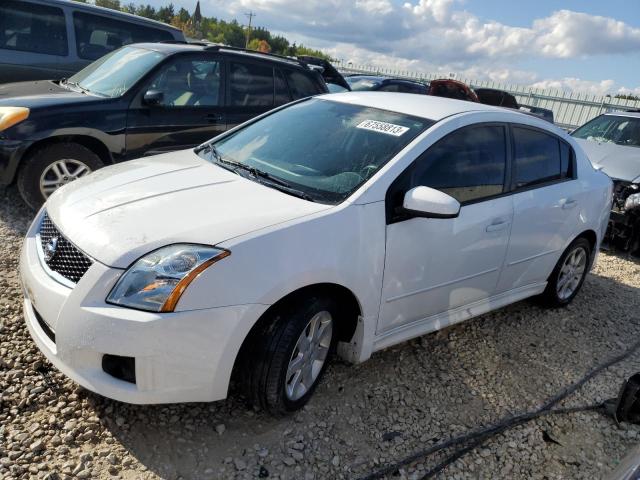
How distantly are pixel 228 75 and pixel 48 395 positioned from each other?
3997mm

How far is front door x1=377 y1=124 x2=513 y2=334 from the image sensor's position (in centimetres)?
280

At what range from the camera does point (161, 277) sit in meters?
2.16

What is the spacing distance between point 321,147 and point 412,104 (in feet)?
2.33

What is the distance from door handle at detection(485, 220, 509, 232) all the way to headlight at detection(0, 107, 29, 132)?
12.7ft

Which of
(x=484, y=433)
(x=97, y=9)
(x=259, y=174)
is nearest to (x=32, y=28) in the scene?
(x=97, y=9)

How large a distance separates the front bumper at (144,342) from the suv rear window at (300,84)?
439 cm

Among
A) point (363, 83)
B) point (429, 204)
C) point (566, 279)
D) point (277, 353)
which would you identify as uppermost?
point (429, 204)

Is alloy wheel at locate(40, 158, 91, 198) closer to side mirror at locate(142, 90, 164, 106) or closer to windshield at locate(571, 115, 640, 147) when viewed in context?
side mirror at locate(142, 90, 164, 106)

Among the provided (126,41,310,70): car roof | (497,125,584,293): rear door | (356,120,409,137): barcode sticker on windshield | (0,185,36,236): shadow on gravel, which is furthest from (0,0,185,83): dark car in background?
(497,125,584,293): rear door

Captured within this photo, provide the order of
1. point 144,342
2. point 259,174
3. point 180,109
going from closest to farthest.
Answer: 1. point 144,342
2. point 259,174
3. point 180,109

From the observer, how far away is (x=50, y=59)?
696 centimetres

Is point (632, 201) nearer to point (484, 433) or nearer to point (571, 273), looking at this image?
point (571, 273)

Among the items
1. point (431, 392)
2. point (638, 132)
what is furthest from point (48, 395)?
point (638, 132)

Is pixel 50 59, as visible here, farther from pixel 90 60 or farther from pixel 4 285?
pixel 4 285
